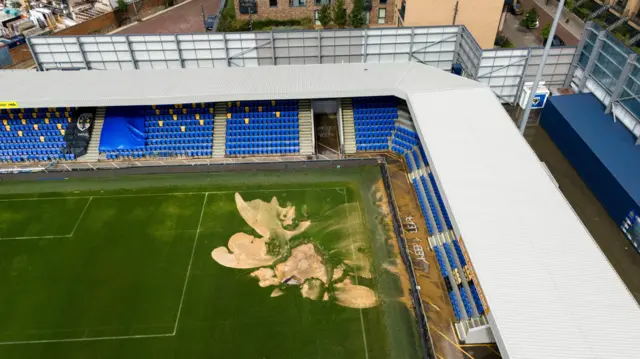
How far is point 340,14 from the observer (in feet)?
160

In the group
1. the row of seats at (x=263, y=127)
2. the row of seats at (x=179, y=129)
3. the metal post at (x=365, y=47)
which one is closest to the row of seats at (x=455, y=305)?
the row of seats at (x=263, y=127)

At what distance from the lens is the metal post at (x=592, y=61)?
32.0 metres

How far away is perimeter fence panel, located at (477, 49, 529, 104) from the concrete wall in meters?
6.14

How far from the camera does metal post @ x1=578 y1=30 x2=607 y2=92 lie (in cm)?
3200

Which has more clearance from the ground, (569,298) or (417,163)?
(569,298)

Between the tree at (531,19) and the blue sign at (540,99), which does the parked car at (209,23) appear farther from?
the tree at (531,19)

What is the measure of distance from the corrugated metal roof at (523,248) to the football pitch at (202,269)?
20.4ft

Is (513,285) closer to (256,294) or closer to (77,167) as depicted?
(256,294)

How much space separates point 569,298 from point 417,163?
16.1 m

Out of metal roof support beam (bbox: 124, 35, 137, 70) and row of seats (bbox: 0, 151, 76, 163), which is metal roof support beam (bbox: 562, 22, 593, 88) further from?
row of seats (bbox: 0, 151, 76, 163)

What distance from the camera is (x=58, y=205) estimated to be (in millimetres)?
31719

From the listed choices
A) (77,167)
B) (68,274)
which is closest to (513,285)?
(68,274)

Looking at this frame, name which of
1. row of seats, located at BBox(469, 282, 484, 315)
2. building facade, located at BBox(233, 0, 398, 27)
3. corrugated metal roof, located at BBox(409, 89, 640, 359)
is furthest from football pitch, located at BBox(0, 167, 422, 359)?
building facade, located at BBox(233, 0, 398, 27)

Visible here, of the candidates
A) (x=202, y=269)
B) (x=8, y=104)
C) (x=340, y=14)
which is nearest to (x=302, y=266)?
(x=202, y=269)
